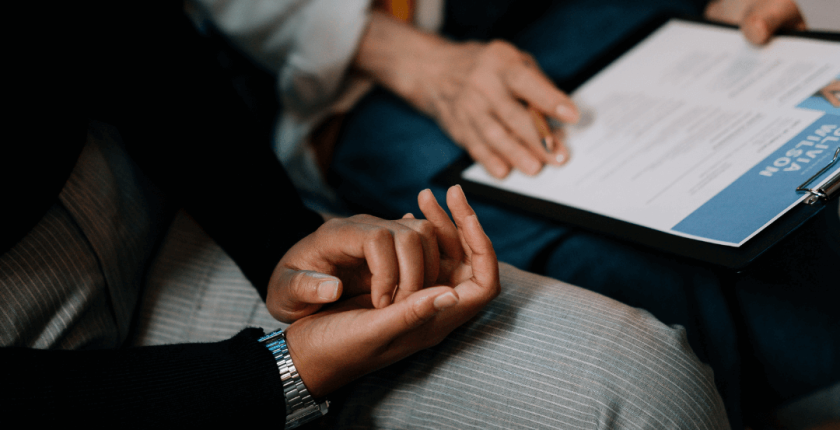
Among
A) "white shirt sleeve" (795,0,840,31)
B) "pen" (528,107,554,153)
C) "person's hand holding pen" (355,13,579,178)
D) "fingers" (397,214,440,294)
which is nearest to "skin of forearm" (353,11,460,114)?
"person's hand holding pen" (355,13,579,178)

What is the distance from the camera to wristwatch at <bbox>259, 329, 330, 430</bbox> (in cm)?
42

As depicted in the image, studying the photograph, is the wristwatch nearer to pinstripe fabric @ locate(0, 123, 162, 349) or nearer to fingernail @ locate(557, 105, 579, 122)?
Result: pinstripe fabric @ locate(0, 123, 162, 349)

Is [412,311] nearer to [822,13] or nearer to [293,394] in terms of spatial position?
[293,394]

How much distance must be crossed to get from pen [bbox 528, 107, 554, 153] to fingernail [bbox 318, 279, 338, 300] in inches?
13.3

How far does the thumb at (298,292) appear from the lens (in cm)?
38

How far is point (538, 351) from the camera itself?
0.43m

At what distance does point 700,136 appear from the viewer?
20.9 inches

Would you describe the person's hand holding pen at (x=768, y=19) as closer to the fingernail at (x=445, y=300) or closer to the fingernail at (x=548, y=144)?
the fingernail at (x=548, y=144)

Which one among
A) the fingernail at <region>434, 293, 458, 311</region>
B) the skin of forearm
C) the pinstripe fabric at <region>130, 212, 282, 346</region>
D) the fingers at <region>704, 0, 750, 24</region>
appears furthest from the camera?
the skin of forearm

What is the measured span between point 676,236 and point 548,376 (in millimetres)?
157

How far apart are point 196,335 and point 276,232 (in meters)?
0.14

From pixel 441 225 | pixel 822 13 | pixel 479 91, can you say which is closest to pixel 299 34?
pixel 479 91

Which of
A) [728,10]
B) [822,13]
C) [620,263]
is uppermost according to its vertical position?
[728,10]

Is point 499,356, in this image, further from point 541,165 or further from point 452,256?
point 541,165
